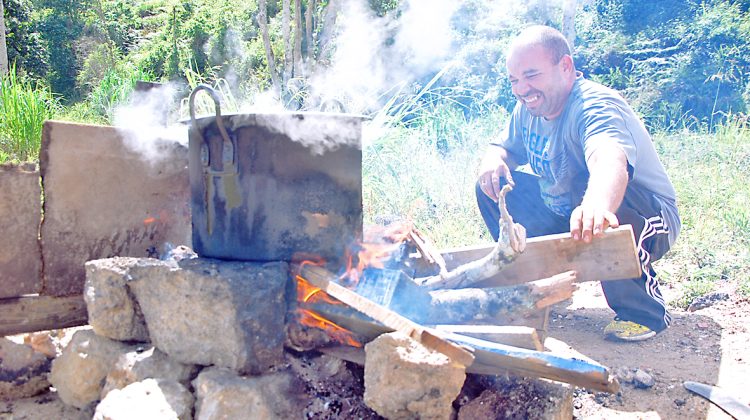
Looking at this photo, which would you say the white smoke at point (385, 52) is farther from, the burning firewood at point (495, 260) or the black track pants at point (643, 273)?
the burning firewood at point (495, 260)

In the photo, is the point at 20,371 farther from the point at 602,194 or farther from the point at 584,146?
the point at 584,146

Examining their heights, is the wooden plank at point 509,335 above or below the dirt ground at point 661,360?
above

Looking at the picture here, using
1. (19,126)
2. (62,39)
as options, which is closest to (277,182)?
(19,126)

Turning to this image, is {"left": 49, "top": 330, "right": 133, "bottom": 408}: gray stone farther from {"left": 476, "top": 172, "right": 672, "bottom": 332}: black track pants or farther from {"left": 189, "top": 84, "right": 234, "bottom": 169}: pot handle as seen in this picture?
{"left": 476, "top": 172, "right": 672, "bottom": 332}: black track pants

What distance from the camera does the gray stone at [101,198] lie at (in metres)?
2.65

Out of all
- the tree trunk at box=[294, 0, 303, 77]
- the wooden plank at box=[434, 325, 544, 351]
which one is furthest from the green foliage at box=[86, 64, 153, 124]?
the wooden plank at box=[434, 325, 544, 351]

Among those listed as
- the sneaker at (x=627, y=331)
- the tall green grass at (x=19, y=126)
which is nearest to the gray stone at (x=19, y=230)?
the sneaker at (x=627, y=331)

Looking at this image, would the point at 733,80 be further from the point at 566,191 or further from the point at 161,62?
the point at 161,62

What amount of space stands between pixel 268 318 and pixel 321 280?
0.24 meters

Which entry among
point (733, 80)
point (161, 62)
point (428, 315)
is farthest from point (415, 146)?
point (161, 62)

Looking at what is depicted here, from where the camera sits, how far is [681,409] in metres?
2.30

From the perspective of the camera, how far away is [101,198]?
2809 millimetres

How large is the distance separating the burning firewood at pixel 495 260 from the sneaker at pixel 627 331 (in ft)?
3.44

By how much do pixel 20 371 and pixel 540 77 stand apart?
2.99 m
